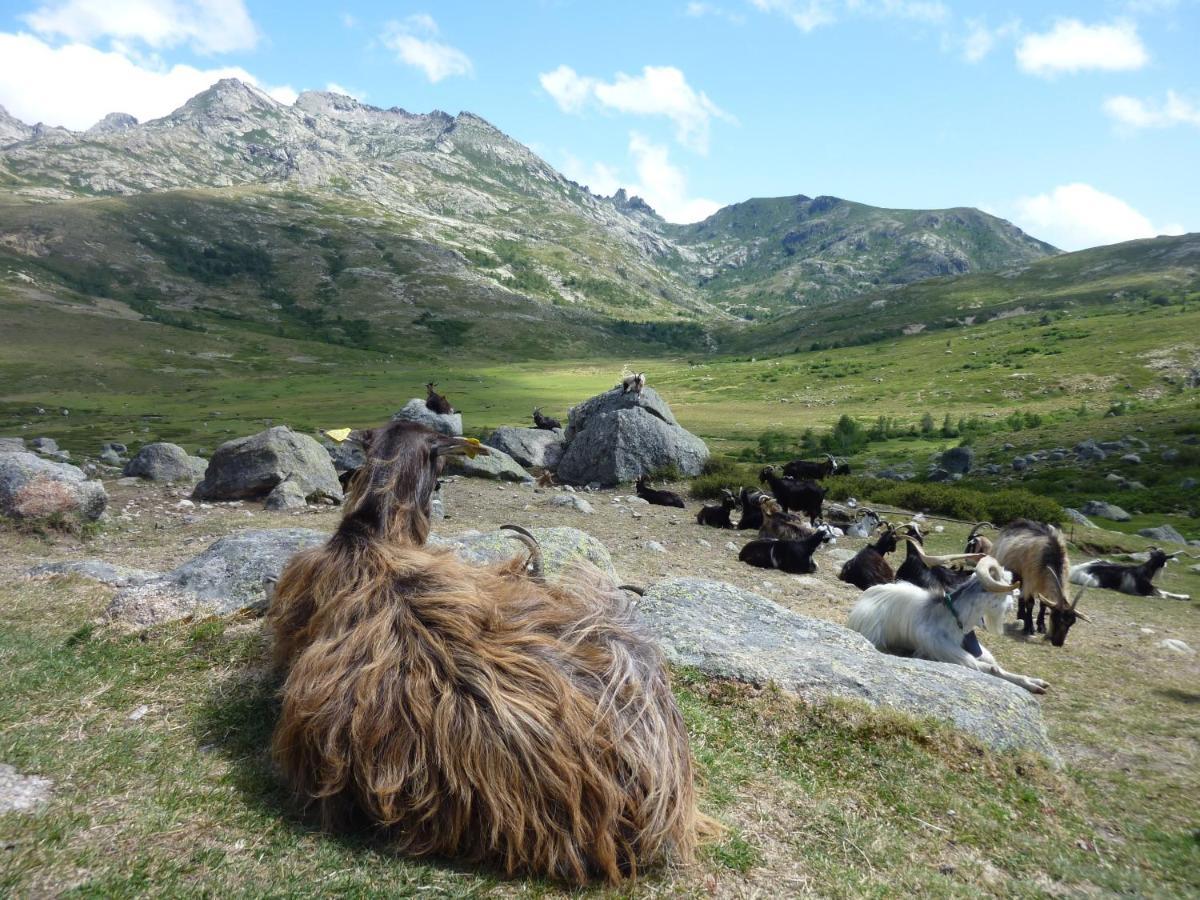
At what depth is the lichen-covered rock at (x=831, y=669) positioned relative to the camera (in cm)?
629

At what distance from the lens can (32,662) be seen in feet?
19.2

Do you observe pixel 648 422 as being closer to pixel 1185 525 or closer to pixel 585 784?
pixel 1185 525

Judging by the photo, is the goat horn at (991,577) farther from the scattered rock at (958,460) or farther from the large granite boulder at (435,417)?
the scattered rock at (958,460)

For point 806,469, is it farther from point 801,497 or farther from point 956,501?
point 956,501

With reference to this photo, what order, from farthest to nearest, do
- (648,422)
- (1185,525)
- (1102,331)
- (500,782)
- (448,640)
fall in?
(1102,331) < (648,422) < (1185,525) < (448,640) < (500,782)

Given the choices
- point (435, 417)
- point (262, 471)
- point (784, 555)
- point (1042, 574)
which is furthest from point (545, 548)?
point (435, 417)

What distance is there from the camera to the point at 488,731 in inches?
150

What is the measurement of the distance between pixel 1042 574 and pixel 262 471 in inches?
724

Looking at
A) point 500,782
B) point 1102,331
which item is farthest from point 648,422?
point 1102,331

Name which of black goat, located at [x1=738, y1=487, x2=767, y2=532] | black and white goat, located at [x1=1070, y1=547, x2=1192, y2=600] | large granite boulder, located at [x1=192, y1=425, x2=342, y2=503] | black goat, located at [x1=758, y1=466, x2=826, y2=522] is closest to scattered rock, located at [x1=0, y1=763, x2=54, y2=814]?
large granite boulder, located at [x1=192, y1=425, x2=342, y2=503]

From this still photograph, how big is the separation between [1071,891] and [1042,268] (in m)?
172

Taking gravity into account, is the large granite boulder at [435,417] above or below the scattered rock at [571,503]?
above

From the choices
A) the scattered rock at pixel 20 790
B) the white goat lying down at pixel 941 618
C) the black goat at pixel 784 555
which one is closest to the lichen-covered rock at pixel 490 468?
the black goat at pixel 784 555

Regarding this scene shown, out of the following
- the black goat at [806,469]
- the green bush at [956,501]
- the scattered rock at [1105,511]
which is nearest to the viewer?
the green bush at [956,501]
